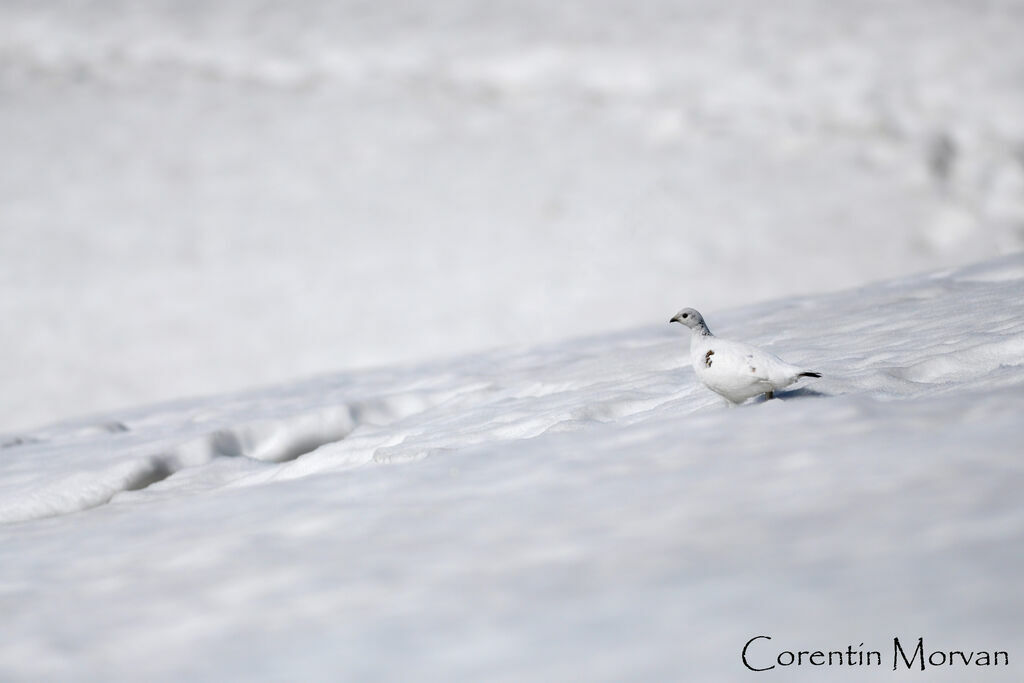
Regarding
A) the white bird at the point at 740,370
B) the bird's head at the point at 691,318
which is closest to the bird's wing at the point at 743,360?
the white bird at the point at 740,370

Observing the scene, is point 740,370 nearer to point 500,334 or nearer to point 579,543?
point 579,543

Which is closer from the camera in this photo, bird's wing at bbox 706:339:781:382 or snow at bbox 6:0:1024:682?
snow at bbox 6:0:1024:682

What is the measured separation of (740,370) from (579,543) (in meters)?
0.85

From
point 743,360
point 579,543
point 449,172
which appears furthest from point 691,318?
point 449,172

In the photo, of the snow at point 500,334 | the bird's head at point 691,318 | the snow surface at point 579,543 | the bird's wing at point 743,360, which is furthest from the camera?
the bird's head at point 691,318

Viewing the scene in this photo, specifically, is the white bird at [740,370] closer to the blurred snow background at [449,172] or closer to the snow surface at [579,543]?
the snow surface at [579,543]

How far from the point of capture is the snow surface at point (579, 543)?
1.45 m

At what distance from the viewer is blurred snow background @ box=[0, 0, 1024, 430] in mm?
6922

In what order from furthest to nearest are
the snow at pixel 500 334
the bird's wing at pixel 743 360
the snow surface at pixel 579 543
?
the bird's wing at pixel 743 360 < the snow at pixel 500 334 < the snow surface at pixel 579 543

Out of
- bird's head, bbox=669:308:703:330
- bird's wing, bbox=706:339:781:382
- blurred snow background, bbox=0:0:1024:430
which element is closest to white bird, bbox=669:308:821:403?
bird's wing, bbox=706:339:781:382

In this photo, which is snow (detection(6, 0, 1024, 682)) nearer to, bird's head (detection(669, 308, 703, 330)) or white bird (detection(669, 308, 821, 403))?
white bird (detection(669, 308, 821, 403))

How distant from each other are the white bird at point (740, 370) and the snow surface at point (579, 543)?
0.06 metres

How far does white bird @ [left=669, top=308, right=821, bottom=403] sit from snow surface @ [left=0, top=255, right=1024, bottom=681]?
0.06 meters

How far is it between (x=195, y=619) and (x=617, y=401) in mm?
1657
